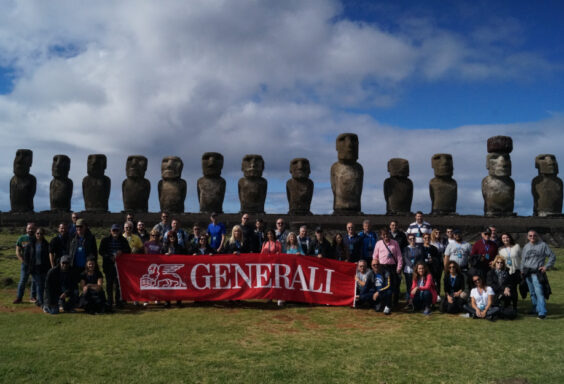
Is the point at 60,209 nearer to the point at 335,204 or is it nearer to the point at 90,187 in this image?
the point at 90,187

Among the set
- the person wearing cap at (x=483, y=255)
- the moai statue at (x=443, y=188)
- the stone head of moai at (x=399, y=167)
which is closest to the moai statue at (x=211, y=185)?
the stone head of moai at (x=399, y=167)

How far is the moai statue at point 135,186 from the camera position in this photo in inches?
832

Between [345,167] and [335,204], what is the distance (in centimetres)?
163

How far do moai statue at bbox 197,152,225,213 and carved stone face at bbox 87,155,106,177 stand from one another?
466 centimetres

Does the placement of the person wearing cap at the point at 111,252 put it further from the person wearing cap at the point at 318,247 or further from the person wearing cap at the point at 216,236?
the person wearing cap at the point at 318,247

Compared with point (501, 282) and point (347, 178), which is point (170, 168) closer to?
point (347, 178)

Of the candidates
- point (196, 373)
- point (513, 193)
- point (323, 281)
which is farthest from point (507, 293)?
point (513, 193)

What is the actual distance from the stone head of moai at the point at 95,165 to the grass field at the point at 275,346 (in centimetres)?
1317

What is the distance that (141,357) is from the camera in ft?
19.4

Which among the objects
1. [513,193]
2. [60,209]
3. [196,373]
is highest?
[513,193]

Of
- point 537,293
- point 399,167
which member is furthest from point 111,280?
point 399,167

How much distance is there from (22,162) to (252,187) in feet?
35.7

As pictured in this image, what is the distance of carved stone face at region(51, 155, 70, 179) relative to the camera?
71.3ft

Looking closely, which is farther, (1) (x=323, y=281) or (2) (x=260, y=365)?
(1) (x=323, y=281)
